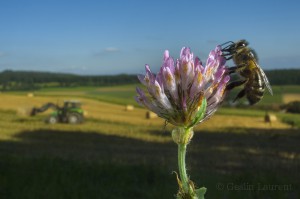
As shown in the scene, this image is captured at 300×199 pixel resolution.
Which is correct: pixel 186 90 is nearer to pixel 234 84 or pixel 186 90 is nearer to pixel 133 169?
pixel 234 84

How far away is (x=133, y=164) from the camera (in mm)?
19031

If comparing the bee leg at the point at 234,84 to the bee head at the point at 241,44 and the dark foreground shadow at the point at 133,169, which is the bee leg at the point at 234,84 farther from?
the dark foreground shadow at the point at 133,169

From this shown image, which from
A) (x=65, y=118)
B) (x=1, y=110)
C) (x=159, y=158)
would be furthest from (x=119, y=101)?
(x=159, y=158)

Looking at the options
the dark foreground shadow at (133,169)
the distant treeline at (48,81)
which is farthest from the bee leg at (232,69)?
the distant treeline at (48,81)

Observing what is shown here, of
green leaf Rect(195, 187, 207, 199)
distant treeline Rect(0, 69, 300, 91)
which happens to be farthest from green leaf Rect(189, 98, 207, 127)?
distant treeline Rect(0, 69, 300, 91)

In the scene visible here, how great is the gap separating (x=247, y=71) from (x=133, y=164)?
1712 centimetres

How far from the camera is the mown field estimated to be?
13.9m

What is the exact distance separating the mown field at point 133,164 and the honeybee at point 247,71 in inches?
57.7

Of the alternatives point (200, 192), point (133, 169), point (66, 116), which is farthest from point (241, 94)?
point (66, 116)

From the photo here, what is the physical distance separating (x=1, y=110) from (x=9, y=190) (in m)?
43.0

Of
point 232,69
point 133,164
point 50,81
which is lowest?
point 133,164

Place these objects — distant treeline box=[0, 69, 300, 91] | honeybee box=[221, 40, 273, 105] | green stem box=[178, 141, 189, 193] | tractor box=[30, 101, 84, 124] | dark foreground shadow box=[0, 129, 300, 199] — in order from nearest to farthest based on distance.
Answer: green stem box=[178, 141, 189, 193], honeybee box=[221, 40, 273, 105], dark foreground shadow box=[0, 129, 300, 199], tractor box=[30, 101, 84, 124], distant treeline box=[0, 69, 300, 91]

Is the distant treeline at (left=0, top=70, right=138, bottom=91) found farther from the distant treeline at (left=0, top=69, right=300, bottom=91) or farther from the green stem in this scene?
the green stem

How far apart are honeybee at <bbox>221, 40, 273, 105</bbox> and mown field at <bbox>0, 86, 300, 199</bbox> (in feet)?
4.81
